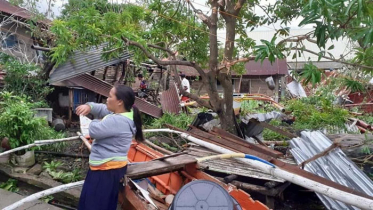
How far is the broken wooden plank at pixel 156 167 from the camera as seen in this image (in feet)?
11.3

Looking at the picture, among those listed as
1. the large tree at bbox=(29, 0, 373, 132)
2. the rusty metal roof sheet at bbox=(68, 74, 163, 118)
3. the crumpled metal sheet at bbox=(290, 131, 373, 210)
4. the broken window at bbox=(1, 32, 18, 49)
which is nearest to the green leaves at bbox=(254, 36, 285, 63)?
the large tree at bbox=(29, 0, 373, 132)

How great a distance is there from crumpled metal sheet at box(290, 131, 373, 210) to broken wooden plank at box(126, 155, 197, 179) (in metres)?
1.70

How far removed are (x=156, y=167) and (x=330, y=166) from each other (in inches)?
96.4

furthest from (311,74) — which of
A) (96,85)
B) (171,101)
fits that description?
(171,101)

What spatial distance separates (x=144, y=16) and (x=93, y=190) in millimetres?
3989

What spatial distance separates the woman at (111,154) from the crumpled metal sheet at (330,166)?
7.92 feet

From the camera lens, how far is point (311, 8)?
2.72 meters

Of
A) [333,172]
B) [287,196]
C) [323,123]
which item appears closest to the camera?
[333,172]

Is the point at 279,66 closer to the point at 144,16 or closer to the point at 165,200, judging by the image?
the point at 144,16

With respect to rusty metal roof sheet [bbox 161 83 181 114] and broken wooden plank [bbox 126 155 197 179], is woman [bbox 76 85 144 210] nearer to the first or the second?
broken wooden plank [bbox 126 155 197 179]

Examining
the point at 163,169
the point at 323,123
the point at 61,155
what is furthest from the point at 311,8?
the point at 323,123

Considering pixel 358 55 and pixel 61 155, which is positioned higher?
pixel 358 55

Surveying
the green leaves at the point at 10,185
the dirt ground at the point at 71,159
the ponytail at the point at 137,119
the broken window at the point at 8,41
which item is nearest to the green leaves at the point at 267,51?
the ponytail at the point at 137,119

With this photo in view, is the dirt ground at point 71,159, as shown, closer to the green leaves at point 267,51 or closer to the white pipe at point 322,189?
the white pipe at point 322,189
